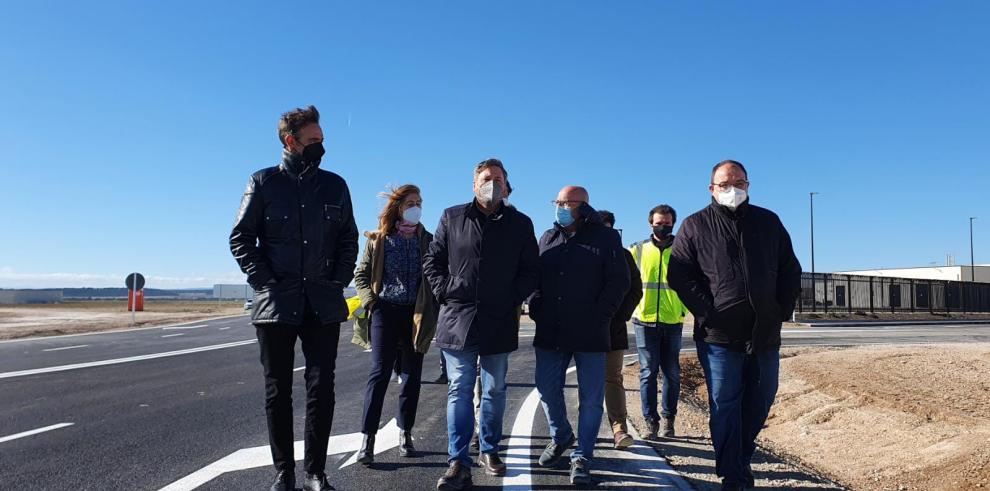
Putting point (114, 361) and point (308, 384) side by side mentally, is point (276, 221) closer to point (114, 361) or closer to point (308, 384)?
point (308, 384)

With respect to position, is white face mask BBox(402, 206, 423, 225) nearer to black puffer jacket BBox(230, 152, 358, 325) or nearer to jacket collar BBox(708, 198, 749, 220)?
black puffer jacket BBox(230, 152, 358, 325)

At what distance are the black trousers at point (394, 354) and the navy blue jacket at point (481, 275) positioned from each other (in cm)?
62

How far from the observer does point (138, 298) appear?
4297 centimetres

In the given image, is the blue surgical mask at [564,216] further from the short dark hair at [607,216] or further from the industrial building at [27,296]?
the industrial building at [27,296]

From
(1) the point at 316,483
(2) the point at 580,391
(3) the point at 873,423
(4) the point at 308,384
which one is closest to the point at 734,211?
(2) the point at 580,391

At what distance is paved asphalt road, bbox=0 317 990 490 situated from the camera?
4023mm

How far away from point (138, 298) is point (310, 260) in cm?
4481

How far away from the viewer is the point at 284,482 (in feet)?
11.9

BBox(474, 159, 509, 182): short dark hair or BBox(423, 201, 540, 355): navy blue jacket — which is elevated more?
BBox(474, 159, 509, 182): short dark hair

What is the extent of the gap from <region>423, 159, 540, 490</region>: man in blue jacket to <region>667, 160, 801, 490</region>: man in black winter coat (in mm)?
967

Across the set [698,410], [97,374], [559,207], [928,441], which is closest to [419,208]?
[559,207]

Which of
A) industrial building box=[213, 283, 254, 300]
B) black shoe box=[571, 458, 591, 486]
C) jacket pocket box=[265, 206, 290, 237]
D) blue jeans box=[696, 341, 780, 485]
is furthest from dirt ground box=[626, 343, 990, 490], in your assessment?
industrial building box=[213, 283, 254, 300]

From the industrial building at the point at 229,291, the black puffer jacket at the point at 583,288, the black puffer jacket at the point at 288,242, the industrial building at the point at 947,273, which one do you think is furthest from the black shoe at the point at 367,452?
the industrial building at the point at 229,291

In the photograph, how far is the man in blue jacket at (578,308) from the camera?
4262mm
